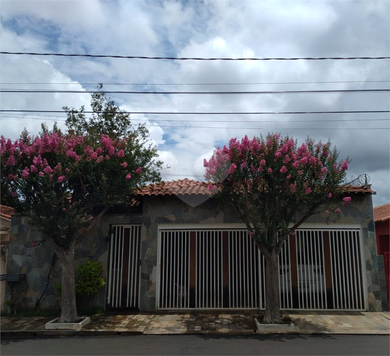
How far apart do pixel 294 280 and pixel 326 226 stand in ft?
5.89

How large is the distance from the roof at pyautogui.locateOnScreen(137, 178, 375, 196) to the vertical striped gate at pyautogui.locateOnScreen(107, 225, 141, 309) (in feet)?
3.76

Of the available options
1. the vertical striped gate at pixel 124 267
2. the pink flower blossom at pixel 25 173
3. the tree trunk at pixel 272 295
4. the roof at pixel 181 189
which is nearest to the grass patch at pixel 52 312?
the vertical striped gate at pixel 124 267

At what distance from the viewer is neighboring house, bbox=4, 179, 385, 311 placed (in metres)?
9.69

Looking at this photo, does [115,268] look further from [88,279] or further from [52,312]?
[52,312]

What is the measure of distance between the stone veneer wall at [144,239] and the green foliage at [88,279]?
35 cm

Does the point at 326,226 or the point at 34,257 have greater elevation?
the point at 326,226

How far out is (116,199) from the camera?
8359 mm

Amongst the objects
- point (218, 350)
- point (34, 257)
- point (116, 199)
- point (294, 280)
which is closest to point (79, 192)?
point (116, 199)

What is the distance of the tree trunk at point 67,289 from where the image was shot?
27.0 ft

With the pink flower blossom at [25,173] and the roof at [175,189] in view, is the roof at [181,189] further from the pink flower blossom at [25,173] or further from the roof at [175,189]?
the pink flower blossom at [25,173]

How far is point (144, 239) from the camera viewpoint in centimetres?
1005

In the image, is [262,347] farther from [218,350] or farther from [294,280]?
[294,280]

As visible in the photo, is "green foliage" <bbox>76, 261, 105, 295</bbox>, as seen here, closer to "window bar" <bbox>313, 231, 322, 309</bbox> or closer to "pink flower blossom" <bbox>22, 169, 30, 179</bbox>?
"pink flower blossom" <bbox>22, 169, 30, 179</bbox>

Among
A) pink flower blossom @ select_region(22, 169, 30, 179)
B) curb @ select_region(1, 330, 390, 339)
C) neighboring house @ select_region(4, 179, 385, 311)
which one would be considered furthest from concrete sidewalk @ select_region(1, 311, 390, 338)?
pink flower blossom @ select_region(22, 169, 30, 179)
